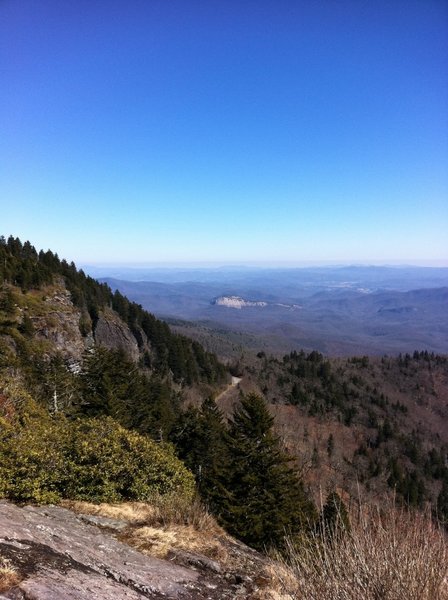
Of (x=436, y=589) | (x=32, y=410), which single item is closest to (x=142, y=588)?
(x=436, y=589)

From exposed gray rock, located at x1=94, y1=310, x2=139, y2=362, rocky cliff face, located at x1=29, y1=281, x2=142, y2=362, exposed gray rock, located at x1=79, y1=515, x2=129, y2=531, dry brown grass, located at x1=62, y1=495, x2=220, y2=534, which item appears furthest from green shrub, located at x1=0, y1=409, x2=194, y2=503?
exposed gray rock, located at x1=94, y1=310, x2=139, y2=362

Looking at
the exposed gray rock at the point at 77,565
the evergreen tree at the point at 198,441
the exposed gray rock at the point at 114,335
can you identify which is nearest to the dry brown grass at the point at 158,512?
the exposed gray rock at the point at 77,565

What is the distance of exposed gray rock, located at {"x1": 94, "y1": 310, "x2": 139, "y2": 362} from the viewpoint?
2589 inches

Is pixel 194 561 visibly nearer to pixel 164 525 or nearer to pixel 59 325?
pixel 164 525

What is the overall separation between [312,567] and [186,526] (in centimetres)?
615

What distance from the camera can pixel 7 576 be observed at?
482cm

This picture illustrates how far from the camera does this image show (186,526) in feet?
33.5

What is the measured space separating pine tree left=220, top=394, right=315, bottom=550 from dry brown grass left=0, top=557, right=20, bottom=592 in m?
12.7

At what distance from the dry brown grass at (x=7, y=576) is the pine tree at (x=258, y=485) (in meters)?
12.7

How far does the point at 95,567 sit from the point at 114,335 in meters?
65.9

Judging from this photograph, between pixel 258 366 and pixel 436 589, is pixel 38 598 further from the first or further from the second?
pixel 258 366

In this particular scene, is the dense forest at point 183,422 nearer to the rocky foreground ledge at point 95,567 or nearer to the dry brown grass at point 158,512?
the dry brown grass at point 158,512

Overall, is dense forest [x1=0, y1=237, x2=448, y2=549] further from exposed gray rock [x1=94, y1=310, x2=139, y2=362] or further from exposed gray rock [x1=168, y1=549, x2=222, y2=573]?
exposed gray rock [x1=168, y1=549, x2=222, y2=573]

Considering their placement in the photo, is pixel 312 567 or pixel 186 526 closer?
pixel 312 567
